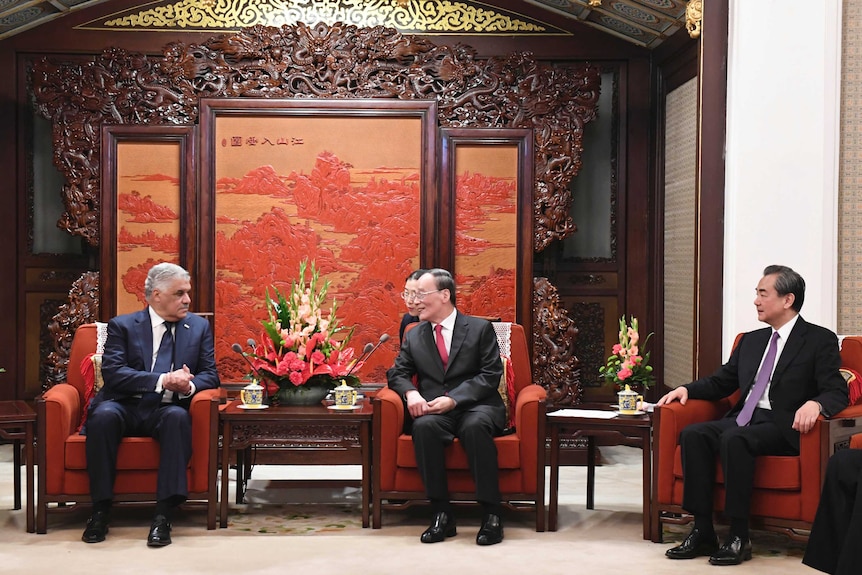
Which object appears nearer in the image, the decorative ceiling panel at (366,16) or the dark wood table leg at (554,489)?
the dark wood table leg at (554,489)

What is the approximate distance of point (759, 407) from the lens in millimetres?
4355

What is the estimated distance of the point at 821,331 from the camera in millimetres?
4281

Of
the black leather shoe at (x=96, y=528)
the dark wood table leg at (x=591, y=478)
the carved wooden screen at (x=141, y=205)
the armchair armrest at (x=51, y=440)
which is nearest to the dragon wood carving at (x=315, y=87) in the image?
the carved wooden screen at (x=141, y=205)

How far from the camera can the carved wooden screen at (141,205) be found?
21.5 ft

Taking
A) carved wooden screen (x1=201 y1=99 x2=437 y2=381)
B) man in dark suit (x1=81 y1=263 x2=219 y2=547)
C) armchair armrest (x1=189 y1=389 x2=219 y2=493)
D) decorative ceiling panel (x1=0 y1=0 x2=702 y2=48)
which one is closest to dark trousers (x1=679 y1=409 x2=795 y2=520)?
armchair armrest (x1=189 y1=389 x2=219 y2=493)

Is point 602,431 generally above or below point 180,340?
below

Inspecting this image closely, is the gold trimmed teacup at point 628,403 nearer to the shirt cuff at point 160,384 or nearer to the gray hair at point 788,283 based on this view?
the gray hair at point 788,283

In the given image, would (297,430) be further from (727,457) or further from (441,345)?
(727,457)

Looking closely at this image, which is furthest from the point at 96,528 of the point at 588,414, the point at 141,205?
the point at 141,205

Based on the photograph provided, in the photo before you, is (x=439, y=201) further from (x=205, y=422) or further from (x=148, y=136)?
(x=205, y=422)

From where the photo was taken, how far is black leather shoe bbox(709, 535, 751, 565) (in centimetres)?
402

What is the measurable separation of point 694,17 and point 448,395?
98.0 inches

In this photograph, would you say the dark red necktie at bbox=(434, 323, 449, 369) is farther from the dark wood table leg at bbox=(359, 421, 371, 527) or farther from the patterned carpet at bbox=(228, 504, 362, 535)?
the patterned carpet at bbox=(228, 504, 362, 535)

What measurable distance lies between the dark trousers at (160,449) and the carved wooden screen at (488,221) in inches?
103
